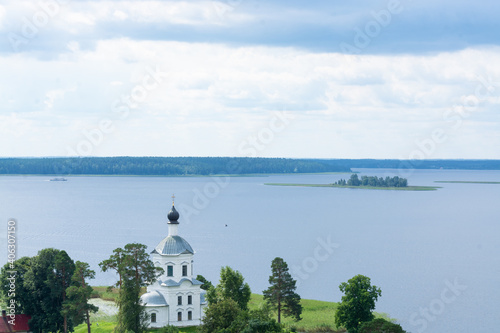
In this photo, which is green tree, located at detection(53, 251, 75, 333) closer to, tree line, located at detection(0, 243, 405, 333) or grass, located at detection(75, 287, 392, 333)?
tree line, located at detection(0, 243, 405, 333)

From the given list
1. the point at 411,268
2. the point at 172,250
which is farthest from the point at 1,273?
the point at 411,268

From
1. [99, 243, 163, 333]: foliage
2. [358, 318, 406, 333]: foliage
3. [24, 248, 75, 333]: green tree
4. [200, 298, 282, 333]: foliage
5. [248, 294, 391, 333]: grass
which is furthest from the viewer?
[248, 294, 391, 333]: grass

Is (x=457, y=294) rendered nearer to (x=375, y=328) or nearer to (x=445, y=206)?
(x=375, y=328)

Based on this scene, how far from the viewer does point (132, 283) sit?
46094mm

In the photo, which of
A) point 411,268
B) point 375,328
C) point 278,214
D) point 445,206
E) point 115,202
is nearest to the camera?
point 375,328

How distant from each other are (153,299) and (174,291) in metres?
1.58

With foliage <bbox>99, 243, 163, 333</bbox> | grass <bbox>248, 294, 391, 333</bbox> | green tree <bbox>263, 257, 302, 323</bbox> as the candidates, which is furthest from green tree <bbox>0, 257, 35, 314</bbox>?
green tree <bbox>263, 257, 302, 323</bbox>

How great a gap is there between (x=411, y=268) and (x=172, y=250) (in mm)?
41270

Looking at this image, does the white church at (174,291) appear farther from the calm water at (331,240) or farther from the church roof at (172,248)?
the calm water at (331,240)

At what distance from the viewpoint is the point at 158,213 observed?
491 ft

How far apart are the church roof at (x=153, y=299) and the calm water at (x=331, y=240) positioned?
20211 mm

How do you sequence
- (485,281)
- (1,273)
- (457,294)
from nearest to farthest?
(1,273) → (457,294) → (485,281)

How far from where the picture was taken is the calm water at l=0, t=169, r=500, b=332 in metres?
68.4

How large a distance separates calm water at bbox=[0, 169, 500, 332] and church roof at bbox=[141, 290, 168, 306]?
2021cm
